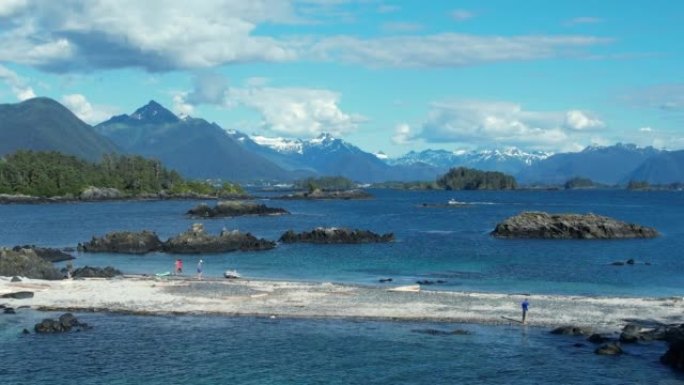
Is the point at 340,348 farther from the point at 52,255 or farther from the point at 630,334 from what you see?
the point at 52,255

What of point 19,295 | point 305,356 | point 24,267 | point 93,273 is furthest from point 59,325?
point 24,267

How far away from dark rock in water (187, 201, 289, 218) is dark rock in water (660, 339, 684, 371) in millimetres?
129046

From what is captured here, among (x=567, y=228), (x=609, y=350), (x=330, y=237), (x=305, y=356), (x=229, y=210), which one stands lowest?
(x=305, y=356)

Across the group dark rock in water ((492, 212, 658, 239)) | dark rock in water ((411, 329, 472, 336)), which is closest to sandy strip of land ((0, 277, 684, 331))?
dark rock in water ((411, 329, 472, 336))

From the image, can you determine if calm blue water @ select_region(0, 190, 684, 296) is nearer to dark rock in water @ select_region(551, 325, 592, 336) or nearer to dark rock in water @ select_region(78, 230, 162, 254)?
dark rock in water @ select_region(78, 230, 162, 254)

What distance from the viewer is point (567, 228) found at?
115 m

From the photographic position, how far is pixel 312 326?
1831 inches

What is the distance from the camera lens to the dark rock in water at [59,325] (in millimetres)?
44156

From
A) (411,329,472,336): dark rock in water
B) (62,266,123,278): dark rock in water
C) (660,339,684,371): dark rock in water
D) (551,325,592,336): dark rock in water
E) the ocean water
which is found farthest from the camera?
(62,266,123,278): dark rock in water

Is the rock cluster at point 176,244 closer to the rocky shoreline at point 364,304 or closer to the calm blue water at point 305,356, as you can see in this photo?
the rocky shoreline at point 364,304

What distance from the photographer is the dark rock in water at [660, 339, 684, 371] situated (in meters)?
37.9

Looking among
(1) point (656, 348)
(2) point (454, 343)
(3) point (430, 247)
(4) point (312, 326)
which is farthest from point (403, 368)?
(3) point (430, 247)

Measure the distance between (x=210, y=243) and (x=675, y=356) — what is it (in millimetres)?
64728

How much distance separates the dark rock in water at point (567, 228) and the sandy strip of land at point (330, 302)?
190 ft
